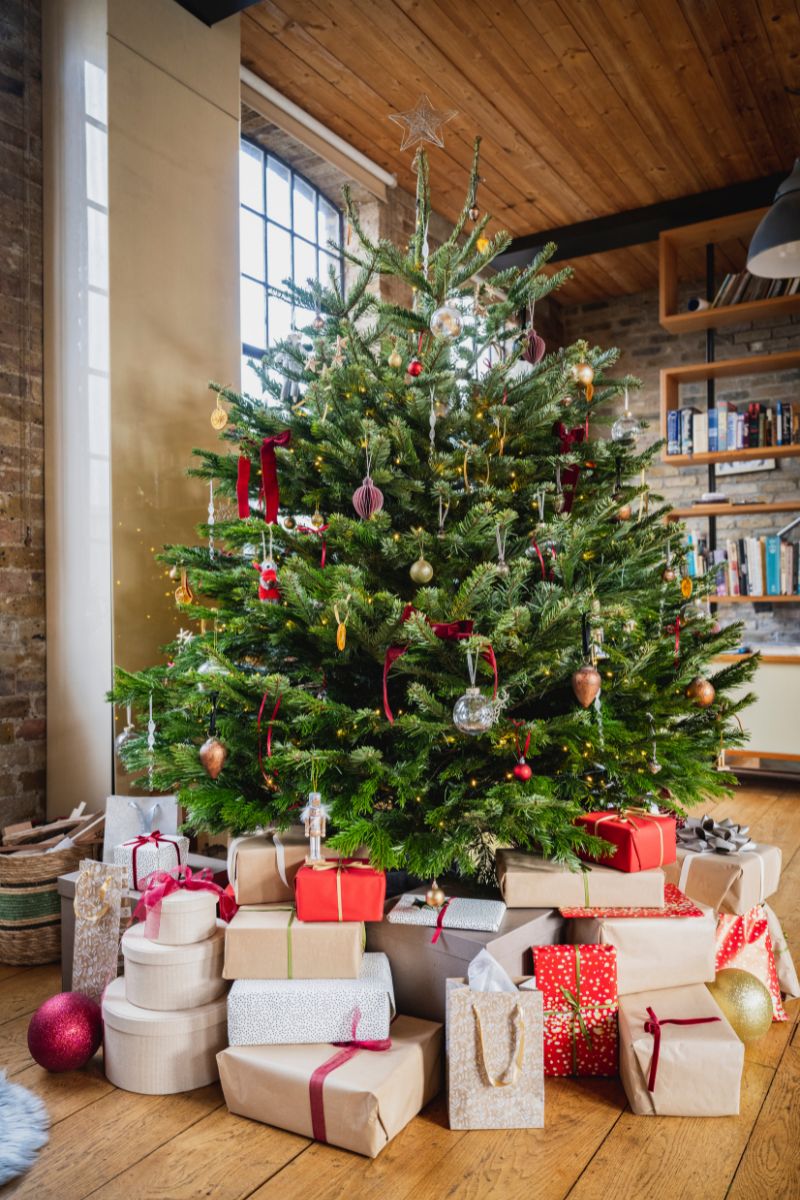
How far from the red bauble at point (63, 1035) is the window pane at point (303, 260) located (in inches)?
133

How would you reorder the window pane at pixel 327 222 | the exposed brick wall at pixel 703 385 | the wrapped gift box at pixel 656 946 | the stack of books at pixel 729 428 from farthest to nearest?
the exposed brick wall at pixel 703 385 → the stack of books at pixel 729 428 → the window pane at pixel 327 222 → the wrapped gift box at pixel 656 946

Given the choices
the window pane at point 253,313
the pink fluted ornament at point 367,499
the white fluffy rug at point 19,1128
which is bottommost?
the white fluffy rug at point 19,1128

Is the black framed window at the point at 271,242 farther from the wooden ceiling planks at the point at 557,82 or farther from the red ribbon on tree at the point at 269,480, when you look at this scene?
the red ribbon on tree at the point at 269,480

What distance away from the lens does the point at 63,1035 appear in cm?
160

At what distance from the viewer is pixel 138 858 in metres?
1.92

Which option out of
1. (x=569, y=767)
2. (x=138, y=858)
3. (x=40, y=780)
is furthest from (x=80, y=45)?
(x=569, y=767)

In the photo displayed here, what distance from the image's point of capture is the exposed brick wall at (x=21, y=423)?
106 inches

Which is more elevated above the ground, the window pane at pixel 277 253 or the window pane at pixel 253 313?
the window pane at pixel 277 253

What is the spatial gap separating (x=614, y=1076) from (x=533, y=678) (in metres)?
0.77

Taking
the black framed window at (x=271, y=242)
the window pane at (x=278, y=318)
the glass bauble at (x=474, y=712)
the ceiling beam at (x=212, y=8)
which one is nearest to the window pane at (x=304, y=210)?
the black framed window at (x=271, y=242)

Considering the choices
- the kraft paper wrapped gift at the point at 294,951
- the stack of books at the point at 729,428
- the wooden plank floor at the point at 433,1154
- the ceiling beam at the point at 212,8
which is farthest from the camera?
the stack of books at the point at 729,428

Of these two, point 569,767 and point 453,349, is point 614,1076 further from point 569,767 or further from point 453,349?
point 453,349

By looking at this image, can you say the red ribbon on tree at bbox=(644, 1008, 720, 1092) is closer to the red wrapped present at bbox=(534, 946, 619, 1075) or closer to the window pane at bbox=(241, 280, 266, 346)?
the red wrapped present at bbox=(534, 946, 619, 1075)

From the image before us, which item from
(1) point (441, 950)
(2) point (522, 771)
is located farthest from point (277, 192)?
(1) point (441, 950)
